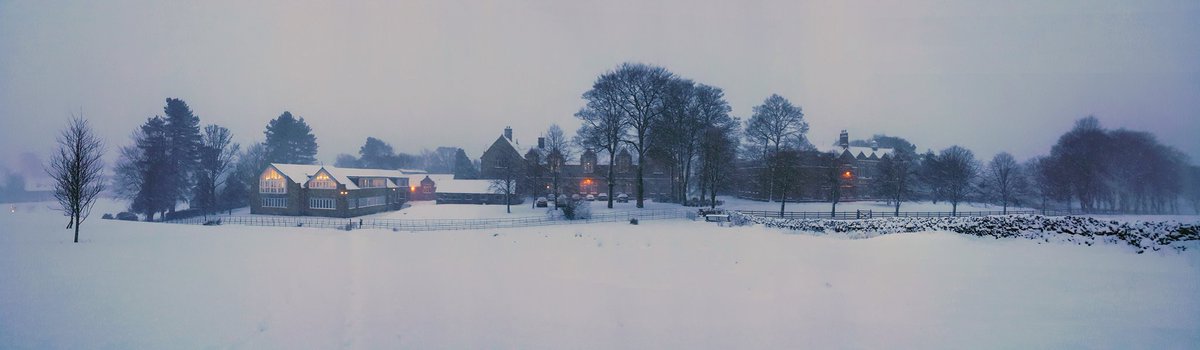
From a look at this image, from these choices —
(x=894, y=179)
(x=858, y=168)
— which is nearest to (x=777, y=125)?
(x=894, y=179)

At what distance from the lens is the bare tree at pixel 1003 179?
125ft

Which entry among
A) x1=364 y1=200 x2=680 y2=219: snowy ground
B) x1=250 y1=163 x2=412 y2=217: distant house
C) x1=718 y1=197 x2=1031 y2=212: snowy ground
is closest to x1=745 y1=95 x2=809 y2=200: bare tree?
x1=718 y1=197 x2=1031 y2=212: snowy ground

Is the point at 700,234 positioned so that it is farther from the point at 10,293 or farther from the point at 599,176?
the point at 599,176

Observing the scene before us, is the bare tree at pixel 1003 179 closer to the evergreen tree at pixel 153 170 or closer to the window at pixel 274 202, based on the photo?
the window at pixel 274 202

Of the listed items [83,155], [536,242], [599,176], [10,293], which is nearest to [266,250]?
[10,293]

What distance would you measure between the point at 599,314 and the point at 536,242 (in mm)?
10516

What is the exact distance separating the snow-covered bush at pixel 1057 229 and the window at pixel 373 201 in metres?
40.6

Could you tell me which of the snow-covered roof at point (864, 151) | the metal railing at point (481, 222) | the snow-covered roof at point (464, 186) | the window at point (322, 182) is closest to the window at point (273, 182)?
the window at point (322, 182)

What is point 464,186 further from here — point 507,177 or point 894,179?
point 894,179

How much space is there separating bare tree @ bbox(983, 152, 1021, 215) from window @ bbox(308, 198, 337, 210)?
189 ft

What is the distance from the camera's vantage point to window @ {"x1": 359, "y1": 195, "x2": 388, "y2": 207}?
44.3 metres

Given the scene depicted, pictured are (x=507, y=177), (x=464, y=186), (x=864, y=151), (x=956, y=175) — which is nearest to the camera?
(x=956, y=175)

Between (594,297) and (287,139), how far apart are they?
7077 cm

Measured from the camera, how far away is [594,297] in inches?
380
